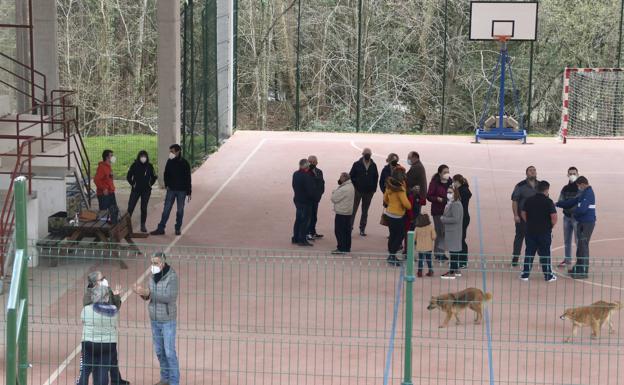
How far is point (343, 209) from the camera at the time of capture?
17875 millimetres

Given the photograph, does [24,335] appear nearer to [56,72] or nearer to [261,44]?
[56,72]

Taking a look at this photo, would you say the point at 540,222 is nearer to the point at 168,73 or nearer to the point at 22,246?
the point at 22,246

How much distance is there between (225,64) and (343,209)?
1385cm

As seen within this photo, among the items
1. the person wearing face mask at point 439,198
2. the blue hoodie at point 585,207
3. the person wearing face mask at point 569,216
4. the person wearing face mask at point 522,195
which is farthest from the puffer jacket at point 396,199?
the blue hoodie at point 585,207

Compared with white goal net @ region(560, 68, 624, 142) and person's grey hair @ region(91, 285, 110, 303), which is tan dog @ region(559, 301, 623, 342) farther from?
white goal net @ region(560, 68, 624, 142)

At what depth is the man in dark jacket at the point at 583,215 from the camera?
54.3 feet

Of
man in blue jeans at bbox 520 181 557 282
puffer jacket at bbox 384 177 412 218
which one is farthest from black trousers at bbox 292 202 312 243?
man in blue jeans at bbox 520 181 557 282

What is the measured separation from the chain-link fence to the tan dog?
2531 centimetres

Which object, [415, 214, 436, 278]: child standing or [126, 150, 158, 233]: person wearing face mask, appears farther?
[126, 150, 158, 233]: person wearing face mask

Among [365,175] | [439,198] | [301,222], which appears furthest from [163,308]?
[365,175]

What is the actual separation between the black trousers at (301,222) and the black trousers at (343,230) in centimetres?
69

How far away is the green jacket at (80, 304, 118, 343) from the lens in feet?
37.0

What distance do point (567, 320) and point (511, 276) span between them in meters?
2.23

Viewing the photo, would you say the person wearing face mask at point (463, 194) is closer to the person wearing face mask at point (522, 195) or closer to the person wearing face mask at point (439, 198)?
the person wearing face mask at point (439, 198)
